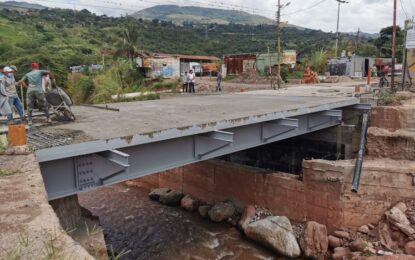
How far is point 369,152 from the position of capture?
1355 centimetres

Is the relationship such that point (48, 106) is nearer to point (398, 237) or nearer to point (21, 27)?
point (398, 237)

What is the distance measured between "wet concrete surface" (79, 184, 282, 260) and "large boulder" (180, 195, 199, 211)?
21 cm

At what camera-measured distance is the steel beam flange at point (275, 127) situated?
36.3 feet

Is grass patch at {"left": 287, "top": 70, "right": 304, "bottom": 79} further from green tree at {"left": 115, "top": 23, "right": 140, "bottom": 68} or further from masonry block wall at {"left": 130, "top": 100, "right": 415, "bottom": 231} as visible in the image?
masonry block wall at {"left": 130, "top": 100, "right": 415, "bottom": 231}

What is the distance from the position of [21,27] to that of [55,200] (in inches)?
2701

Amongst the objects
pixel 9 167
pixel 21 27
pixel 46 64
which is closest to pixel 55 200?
pixel 9 167

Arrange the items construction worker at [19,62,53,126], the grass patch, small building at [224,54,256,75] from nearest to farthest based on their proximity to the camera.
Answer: construction worker at [19,62,53,126]
the grass patch
small building at [224,54,256,75]

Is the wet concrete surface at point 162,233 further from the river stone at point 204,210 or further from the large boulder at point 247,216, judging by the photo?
the large boulder at point 247,216

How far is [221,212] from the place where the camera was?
14258mm

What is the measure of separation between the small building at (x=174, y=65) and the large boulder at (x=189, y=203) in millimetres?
26377

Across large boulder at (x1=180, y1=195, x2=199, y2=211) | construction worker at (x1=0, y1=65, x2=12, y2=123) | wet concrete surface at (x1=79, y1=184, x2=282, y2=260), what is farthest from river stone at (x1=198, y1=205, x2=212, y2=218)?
construction worker at (x1=0, y1=65, x2=12, y2=123)

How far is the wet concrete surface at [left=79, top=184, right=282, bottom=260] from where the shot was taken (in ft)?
39.3

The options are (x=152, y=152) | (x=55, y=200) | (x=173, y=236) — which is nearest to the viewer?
(x=55, y=200)

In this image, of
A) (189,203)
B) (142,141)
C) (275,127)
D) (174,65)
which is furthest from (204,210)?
(174,65)
